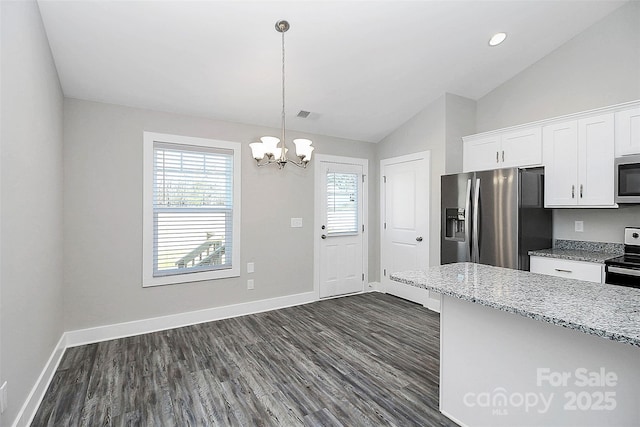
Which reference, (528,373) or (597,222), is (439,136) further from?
(528,373)

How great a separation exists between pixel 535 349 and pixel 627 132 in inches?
98.6

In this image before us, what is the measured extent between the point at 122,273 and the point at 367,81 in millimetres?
3470

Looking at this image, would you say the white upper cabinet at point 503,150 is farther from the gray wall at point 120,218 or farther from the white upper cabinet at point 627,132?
the gray wall at point 120,218

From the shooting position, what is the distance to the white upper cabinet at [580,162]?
9.62 feet

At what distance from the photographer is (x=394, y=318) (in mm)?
3920

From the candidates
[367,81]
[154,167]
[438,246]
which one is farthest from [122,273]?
[438,246]

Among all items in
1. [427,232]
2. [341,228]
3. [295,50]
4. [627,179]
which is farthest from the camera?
[341,228]

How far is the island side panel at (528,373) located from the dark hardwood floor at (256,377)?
329 millimetres

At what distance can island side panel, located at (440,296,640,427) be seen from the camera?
4.40 ft

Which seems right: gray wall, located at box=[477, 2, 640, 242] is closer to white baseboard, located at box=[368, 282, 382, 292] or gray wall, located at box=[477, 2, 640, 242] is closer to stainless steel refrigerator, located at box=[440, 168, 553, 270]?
stainless steel refrigerator, located at box=[440, 168, 553, 270]

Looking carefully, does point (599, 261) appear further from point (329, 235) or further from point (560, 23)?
point (329, 235)

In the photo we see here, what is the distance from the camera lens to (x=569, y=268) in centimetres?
303

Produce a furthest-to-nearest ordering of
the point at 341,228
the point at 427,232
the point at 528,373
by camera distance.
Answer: the point at 341,228
the point at 427,232
the point at 528,373

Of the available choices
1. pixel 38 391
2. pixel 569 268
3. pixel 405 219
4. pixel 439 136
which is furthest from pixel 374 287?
pixel 38 391
